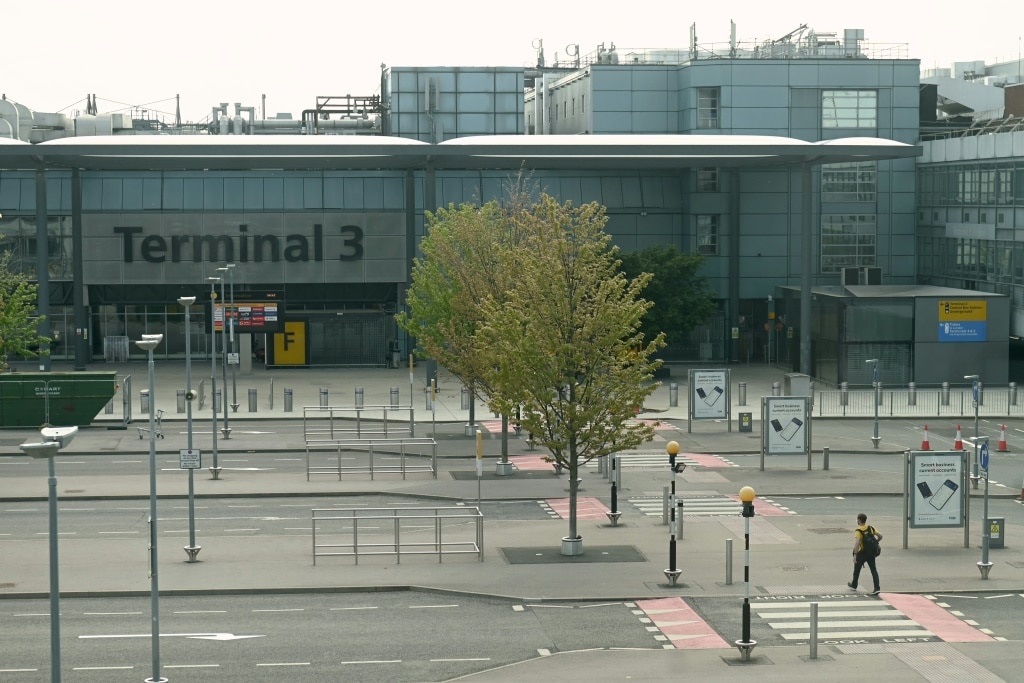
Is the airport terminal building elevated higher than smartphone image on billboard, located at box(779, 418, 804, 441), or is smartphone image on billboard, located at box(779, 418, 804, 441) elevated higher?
the airport terminal building

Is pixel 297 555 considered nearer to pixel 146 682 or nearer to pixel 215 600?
pixel 215 600

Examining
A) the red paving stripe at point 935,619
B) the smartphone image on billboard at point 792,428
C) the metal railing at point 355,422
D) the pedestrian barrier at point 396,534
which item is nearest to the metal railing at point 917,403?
the smartphone image on billboard at point 792,428

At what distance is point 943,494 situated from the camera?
30.6 m

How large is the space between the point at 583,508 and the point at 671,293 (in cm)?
3086

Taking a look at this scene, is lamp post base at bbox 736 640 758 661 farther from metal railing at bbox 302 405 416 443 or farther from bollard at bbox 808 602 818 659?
metal railing at bbox 302 405 416 443

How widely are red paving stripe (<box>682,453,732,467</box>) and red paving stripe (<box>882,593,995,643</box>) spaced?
52.7ft

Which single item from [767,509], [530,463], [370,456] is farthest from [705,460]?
[370,456]

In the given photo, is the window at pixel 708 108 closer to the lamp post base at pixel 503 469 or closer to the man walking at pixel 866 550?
the lamp post base at pixel 503 469

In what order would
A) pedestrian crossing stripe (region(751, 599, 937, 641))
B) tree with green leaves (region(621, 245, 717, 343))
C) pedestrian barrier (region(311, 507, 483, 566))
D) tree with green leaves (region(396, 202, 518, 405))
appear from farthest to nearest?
tree with green leaves (region(621, 245, 717, 343)) → tree with green leaves (region(396, 202, 518, 405)) → pedestrian barrier (region(311, 507, 483, 566)) → pedestrian crossing stripe (region(751, 599, 937, 641))

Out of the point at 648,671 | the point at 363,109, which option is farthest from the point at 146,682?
the point at 363,109

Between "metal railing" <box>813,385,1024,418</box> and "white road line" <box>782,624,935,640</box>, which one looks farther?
"metal railing" <box>813,385,1024,418</box>

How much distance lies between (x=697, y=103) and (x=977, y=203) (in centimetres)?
1502

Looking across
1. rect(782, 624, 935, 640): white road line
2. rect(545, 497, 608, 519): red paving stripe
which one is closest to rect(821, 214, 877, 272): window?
rect(545, 497, 608, 519): red paving stripe

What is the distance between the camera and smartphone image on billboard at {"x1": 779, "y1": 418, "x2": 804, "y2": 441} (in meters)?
41.3
